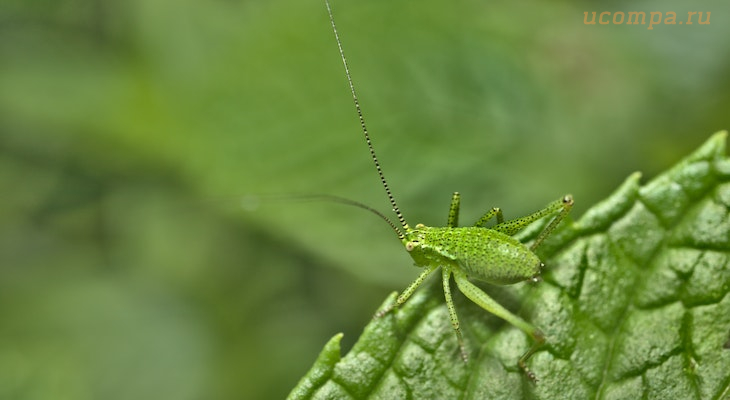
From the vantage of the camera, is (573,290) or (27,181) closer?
(573,290)

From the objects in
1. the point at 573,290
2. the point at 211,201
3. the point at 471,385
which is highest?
the point at 211,201

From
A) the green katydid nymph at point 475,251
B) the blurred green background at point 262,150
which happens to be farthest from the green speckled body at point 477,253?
the blurred green background at point 262,150

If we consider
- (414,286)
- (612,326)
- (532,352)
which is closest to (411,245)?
(414,286)

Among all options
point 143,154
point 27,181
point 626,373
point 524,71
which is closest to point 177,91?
point 143,154

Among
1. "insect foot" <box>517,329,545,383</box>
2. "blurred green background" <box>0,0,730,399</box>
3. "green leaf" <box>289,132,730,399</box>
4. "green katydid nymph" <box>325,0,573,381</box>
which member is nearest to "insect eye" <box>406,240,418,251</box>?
"green katydid nymph" <box>325,0,573,381</box>

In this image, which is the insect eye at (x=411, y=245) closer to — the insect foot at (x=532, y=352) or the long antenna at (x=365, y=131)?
the long antenna at (x=365, y=131)

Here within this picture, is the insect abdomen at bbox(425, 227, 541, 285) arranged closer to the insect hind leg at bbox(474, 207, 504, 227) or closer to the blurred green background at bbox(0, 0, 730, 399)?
the insect hind leg at bbox(474, 207, 504, 227)

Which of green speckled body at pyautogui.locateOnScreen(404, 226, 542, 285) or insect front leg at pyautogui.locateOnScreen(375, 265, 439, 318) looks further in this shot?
insect front leg at pyautogui.locateOnScreen(375, 265, 439, 318)

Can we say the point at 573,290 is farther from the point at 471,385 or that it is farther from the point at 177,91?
the point at 177,91
